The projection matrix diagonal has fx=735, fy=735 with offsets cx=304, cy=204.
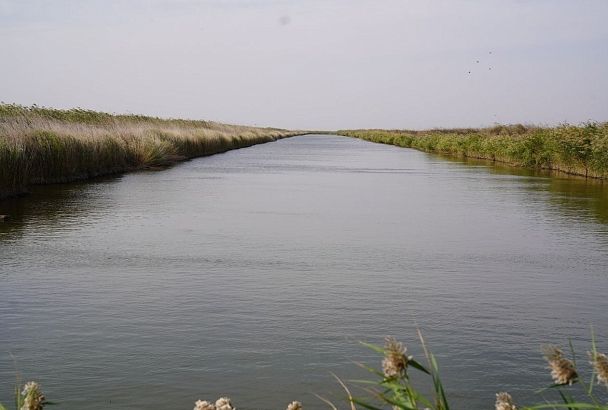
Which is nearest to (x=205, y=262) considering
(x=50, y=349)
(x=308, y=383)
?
(x=50, y=349)

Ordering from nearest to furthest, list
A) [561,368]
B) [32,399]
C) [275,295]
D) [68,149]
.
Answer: [561,368], [32,399], [275,295], [68,149]

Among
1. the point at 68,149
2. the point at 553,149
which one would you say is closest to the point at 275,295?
the point at 68,149

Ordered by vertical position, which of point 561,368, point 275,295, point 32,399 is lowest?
point 275,295

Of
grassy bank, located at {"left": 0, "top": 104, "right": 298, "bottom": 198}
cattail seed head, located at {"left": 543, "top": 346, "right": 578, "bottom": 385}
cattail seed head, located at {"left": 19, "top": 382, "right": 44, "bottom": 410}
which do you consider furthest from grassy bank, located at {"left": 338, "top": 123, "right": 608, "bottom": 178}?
cattail seed head, located at {"left": 19, "top": 382, "right": 44, "bottom": 410}

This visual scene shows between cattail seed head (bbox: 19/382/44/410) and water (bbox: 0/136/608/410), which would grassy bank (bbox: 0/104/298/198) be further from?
cattail seed head (bbox: 19/382/44/410)

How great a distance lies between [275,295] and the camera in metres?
6.21

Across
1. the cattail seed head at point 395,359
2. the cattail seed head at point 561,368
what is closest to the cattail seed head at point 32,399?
the cattail seed head at point 395,359

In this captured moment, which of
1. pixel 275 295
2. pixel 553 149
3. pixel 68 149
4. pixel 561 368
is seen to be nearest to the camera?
pixel 561 368

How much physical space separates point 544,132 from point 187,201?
18.6 m

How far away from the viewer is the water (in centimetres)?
434

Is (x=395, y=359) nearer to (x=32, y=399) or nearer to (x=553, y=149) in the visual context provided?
(x=32, y=399)

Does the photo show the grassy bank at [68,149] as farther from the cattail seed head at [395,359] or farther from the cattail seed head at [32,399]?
the cattail seed head at [395,359]

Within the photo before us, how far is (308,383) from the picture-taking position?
167 inches

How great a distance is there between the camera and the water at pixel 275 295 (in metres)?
4.34
